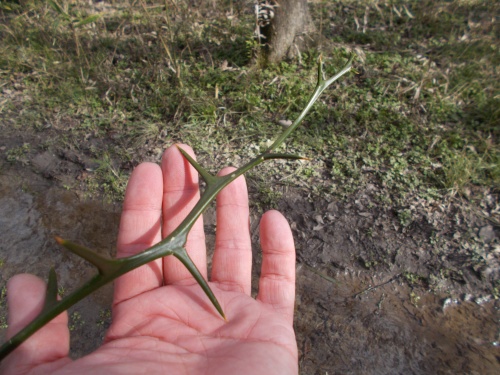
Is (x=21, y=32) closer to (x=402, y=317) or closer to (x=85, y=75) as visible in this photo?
(x=85, y=75)

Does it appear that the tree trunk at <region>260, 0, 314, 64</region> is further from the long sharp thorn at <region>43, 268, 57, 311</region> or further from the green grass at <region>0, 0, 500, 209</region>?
the long sharp thorn at <region>43, 268, 57, 311</region>

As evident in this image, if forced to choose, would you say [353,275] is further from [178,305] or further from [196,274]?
[196,274]

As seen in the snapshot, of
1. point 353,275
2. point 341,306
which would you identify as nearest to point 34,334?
point 341,306

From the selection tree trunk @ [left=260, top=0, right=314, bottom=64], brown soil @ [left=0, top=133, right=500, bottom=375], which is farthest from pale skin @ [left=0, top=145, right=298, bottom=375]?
tree trunk @ [left=260, top=0, right=314, bottom=64]

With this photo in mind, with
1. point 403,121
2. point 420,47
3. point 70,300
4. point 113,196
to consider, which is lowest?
point 113,196

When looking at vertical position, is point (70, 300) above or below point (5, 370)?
above

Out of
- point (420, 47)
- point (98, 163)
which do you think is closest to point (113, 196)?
point (98, 163)

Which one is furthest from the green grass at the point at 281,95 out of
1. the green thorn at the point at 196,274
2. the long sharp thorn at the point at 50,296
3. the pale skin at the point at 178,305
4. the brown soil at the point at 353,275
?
the long sharp thorn at the point at 50,296

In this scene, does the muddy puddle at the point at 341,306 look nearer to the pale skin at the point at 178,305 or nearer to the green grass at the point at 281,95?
the green grass at the point at 281,95
